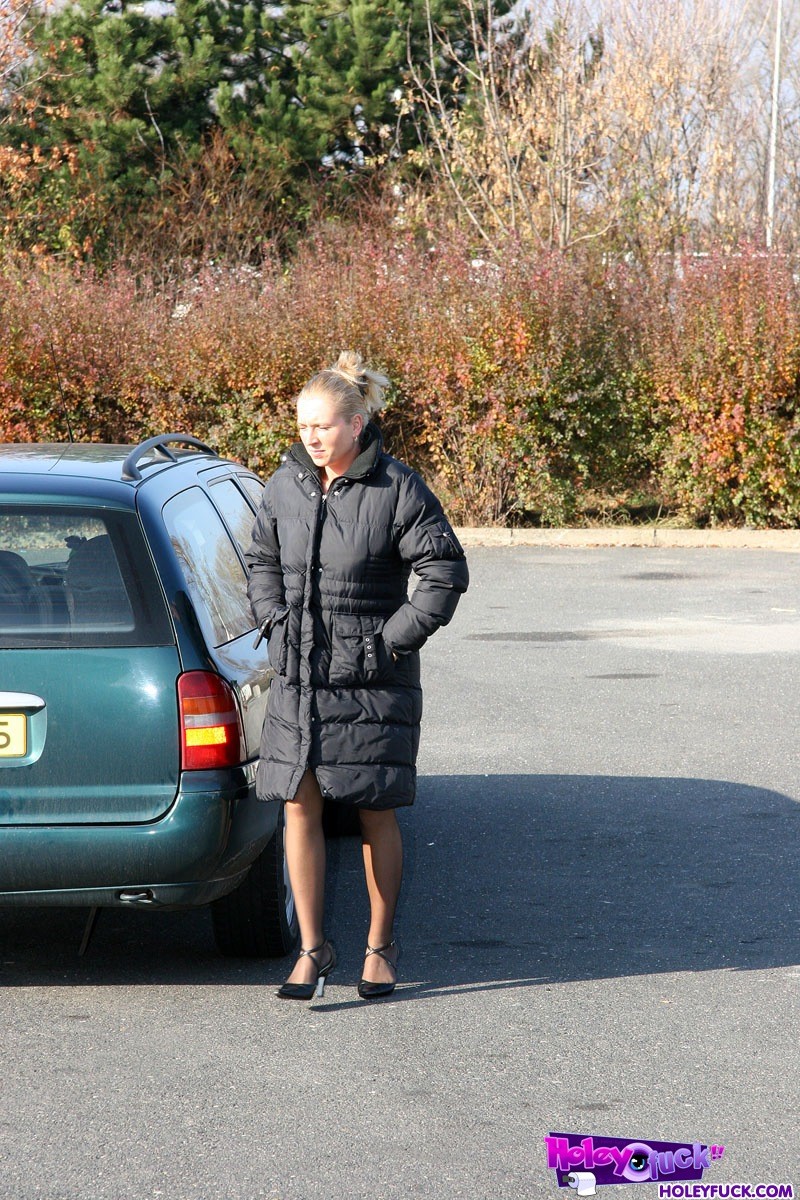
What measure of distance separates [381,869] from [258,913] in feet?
1.50

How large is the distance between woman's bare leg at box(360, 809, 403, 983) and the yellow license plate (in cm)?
103

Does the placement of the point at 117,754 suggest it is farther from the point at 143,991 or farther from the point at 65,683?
→ the point at 143,991

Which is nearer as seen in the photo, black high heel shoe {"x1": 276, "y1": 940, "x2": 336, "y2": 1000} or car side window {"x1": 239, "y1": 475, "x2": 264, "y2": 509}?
black high heel shoe {"x1": 276, "y1": 940, "x2": 336, "y2": 1000}

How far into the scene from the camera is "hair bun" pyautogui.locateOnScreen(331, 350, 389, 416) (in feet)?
15.0

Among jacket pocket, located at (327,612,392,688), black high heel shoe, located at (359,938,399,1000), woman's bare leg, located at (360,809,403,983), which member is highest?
jacket pocket, located at (327,612,392,688)

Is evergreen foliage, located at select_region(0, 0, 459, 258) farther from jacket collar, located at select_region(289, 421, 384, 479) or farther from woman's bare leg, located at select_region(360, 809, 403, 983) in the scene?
woman's bare leg, located at select_region(360, 809, 403, 983)

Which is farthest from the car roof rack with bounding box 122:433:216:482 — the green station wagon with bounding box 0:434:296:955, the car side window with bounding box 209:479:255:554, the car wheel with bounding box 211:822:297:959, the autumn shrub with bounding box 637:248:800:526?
the autumn shrub with bounding box 637:248:800:526

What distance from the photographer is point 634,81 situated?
25.4 meters

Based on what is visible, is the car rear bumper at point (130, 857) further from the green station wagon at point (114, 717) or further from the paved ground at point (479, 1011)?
the paved ground at point (479, 1011)

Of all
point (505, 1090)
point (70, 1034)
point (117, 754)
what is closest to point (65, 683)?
point (117, 754)

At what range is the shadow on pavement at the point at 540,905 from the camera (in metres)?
4.75

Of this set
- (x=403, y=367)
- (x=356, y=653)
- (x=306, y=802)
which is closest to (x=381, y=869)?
(x=306, y=802)

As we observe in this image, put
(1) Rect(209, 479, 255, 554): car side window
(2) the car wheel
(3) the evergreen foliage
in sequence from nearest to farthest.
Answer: (2) the car wheel, (1) Rect(209, 479, 255, 554): car side window, (3) the evergreen foliage

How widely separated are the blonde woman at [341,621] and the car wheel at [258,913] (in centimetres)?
22
